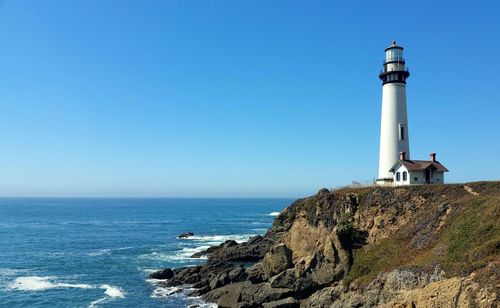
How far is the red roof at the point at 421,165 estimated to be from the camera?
42.4 m

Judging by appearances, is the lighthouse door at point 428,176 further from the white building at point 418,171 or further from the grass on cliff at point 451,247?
Result: the grass on cliff at point 451,247

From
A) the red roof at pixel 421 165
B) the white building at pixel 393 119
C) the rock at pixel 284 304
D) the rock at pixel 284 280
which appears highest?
the white building at pixel 393 119

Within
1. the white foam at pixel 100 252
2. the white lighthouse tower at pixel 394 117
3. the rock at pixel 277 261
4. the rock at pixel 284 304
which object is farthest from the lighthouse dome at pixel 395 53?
the white foam at pixel 100 252

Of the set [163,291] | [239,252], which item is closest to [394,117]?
[239,252]

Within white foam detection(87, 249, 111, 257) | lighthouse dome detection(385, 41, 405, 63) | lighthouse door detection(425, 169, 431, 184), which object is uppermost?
lighthouse dome detection(385, 41, 405, 63)

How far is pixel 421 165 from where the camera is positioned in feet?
141

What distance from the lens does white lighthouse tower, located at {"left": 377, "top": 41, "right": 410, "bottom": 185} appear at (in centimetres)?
4597

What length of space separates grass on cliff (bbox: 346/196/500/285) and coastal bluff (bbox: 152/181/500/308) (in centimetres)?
6

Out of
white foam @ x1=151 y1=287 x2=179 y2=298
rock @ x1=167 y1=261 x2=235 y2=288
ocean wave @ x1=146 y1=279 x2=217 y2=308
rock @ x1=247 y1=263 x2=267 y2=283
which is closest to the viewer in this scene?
ocean wave @ x1=146 y1=279 x2=217 y2=308

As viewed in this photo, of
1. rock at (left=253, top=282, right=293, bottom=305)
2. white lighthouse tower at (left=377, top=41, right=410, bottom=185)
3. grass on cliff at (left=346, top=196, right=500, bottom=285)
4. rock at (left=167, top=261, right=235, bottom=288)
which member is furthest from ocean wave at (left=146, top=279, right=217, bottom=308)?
white lighthouse tower at (left=377, top=41, right=410, bottom=185)

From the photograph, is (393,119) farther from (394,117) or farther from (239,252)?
(239,252)

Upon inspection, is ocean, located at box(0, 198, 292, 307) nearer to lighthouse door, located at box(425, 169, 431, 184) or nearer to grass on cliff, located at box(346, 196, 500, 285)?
grass on cliff, located at box(346, 196, 500, 285)

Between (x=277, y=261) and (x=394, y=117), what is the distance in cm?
2044

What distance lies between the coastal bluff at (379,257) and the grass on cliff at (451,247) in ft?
0.21
